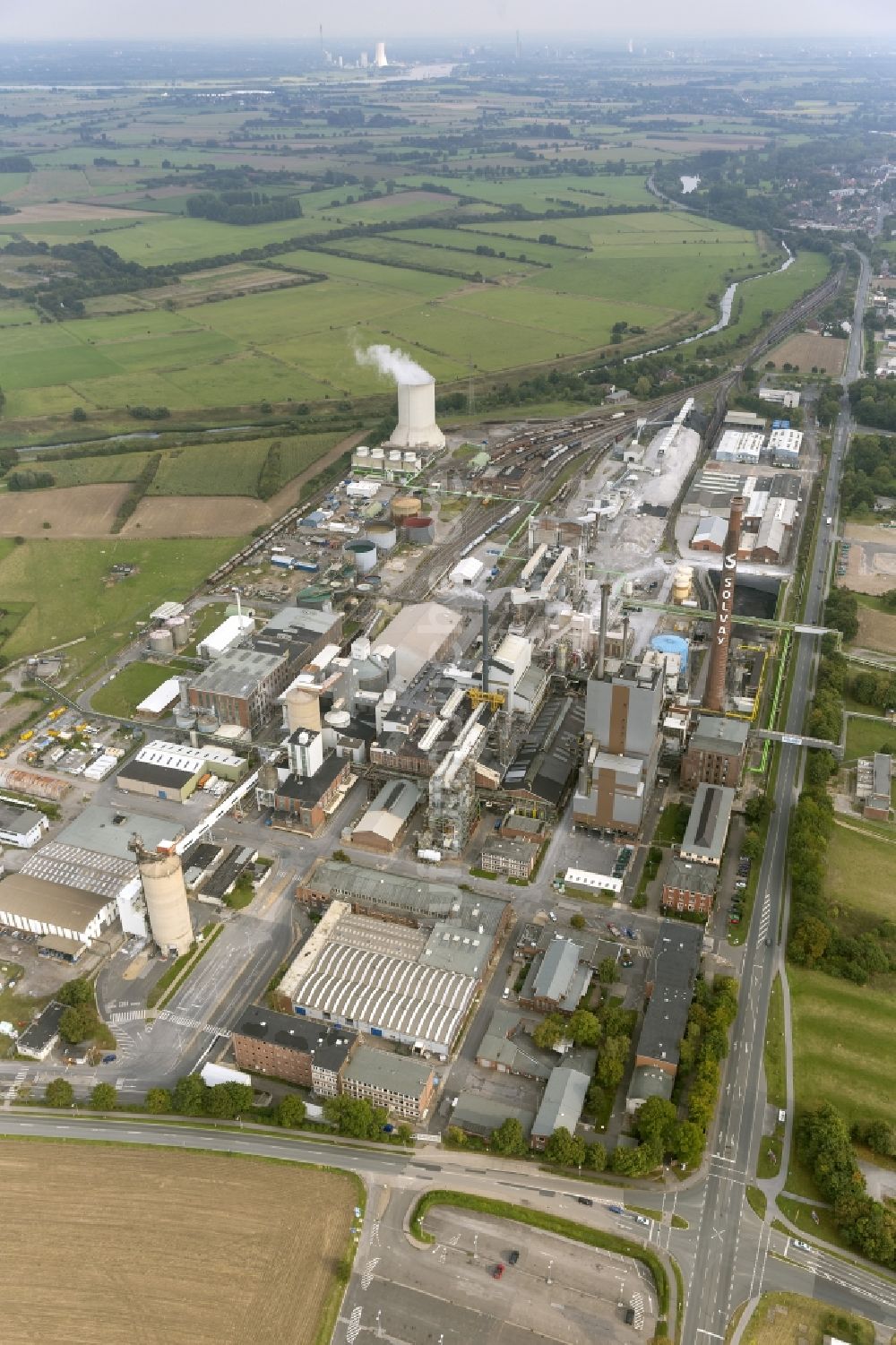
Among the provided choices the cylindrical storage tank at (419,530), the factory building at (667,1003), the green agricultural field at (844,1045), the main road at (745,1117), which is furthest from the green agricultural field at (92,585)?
the green agricultural field at (844,1045)

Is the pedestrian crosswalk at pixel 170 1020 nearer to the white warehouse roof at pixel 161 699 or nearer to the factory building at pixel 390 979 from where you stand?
the factory building at pixel 390 979

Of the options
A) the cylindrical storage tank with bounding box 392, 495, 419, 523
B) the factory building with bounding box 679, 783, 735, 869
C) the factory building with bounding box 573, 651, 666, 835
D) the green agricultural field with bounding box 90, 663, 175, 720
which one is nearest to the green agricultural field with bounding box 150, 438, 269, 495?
the cylindrical storage tank with bounding box 392, 495, 419, 523

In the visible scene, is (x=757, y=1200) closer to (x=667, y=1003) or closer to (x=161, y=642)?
(x=667, y=1003)

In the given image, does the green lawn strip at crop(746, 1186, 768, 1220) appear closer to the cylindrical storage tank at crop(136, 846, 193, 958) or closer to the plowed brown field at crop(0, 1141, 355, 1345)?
the plowed brown field at crop(0, 1141, 355, 1345)

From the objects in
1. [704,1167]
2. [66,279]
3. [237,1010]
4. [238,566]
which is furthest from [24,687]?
[66,279]

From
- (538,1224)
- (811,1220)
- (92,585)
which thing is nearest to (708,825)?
(811,1220)
